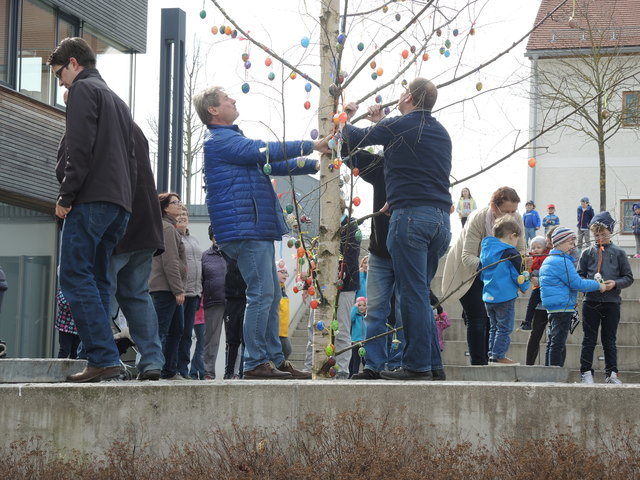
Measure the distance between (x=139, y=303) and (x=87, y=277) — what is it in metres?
0.61

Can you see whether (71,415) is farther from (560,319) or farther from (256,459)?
(560,319)

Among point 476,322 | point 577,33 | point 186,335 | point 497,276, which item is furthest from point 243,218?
point 577,33

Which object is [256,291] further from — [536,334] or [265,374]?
[536,334]

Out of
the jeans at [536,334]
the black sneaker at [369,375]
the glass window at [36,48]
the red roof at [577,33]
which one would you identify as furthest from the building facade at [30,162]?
the red roof at [577,33]

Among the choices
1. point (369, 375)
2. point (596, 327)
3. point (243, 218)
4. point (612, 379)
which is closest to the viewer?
point (243, 218)

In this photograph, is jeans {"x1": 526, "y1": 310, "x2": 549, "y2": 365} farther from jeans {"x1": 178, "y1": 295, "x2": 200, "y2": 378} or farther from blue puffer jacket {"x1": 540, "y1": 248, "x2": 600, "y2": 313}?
jeans {"x1": 178, "y1": 295, "x2": 200, "y2": 378}

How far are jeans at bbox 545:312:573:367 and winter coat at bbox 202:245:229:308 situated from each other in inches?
144

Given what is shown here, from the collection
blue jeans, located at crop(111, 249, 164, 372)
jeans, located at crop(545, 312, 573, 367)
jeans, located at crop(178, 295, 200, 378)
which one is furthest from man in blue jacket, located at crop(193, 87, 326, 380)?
jeans, located at crop(545, 312, 573, 367)

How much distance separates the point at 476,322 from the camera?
10.4 m

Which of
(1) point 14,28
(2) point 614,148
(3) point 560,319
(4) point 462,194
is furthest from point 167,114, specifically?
(2) point 614,148

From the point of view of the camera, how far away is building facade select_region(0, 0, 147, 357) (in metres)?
18.5

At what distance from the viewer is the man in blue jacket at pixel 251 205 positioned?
7.56 metres

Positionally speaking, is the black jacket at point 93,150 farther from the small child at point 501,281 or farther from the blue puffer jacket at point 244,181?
the small child at point 501,281

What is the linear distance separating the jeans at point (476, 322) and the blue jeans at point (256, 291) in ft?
10.3
